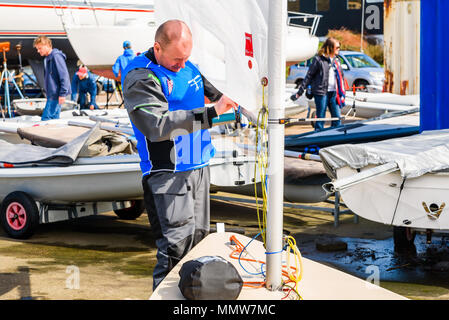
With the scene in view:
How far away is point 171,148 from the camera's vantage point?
3281 mm

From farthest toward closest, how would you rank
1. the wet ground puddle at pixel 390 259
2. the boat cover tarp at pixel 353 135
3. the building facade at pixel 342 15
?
1. the building facade at pixel 342 15
2. the boat cover tarp at pixel 353 135
3. the wet ground puddle at pixel 390 259

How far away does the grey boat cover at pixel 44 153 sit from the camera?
5844 mm

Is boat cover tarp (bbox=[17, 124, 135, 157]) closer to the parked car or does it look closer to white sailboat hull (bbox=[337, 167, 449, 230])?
white sailboat hull (bbox=[337, 167, 449, 230])

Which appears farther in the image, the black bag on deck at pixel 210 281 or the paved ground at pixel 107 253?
the paved ground at pixel 107 253

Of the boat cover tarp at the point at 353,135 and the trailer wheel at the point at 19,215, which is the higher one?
the boat cover tarp at the point at 353,135

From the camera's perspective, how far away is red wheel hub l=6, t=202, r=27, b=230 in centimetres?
587

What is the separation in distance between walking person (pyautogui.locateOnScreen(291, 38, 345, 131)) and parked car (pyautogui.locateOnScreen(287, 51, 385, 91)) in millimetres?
7737

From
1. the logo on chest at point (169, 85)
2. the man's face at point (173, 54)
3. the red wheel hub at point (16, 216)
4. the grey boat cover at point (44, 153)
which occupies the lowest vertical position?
the red wheel hub at point (16, 216)

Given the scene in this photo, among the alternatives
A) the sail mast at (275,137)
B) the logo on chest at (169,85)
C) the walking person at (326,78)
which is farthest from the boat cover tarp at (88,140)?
the sail mast at (275,137)

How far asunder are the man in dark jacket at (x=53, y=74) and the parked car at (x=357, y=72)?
30.1 ft

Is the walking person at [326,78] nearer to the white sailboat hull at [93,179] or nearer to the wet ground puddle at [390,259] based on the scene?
the white sailboat hull at [93,179]

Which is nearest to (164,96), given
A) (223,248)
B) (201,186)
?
(201,186)

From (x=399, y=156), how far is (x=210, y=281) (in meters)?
2.44

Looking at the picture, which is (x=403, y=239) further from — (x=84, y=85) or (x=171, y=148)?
(x=84, y=85)
